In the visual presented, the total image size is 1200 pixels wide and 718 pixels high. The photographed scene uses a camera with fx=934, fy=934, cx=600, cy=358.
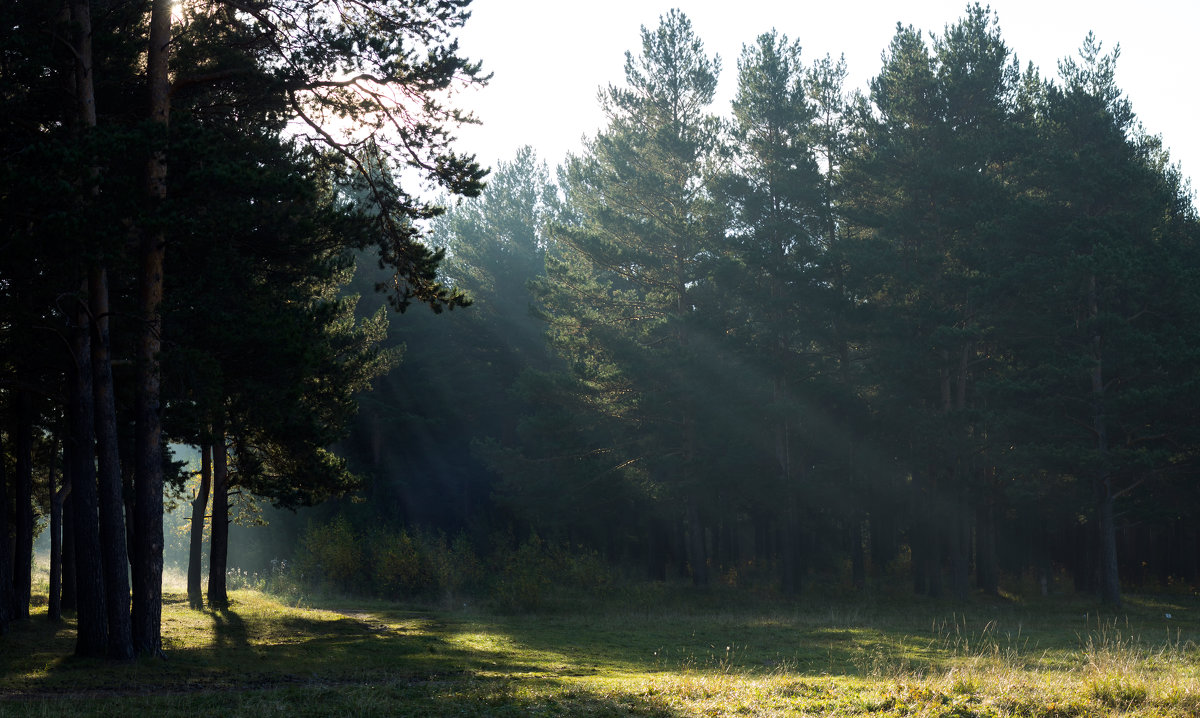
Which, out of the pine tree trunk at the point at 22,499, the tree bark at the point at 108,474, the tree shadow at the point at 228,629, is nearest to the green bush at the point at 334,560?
the tree shadow at the point at 228,629

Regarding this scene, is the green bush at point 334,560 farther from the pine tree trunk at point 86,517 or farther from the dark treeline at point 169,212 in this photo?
the pine tree trunk at point 86,517

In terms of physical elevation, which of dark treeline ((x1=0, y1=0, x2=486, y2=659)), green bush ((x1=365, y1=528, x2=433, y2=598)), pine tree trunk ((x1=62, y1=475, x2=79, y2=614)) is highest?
dark treeline ((x1=0, y1=0, x2=486, y2=659))

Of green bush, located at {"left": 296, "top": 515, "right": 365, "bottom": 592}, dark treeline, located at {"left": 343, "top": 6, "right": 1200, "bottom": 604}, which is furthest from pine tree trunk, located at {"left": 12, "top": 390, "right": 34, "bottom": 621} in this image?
dark treeline, located at {"left": 343, "top": 6, "right": 1200, "bottom": 604}

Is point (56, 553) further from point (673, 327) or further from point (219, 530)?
point (673, 327)

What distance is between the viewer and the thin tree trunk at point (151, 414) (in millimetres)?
14641

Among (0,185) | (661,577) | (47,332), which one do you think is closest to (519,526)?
(661,577)

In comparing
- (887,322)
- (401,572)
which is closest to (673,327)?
(887,322)

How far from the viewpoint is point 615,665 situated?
16312mm

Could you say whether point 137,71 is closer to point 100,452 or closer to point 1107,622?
point 100,452

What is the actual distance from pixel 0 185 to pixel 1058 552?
4472 centimetres

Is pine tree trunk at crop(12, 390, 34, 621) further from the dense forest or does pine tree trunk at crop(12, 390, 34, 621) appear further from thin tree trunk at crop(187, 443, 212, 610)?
thin tree trunk at crop(187, 443, 212, 610)

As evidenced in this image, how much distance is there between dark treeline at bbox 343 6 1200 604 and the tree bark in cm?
2234

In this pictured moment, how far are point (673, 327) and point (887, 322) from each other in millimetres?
7837

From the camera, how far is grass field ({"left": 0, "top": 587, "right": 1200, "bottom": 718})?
31.7 feet
